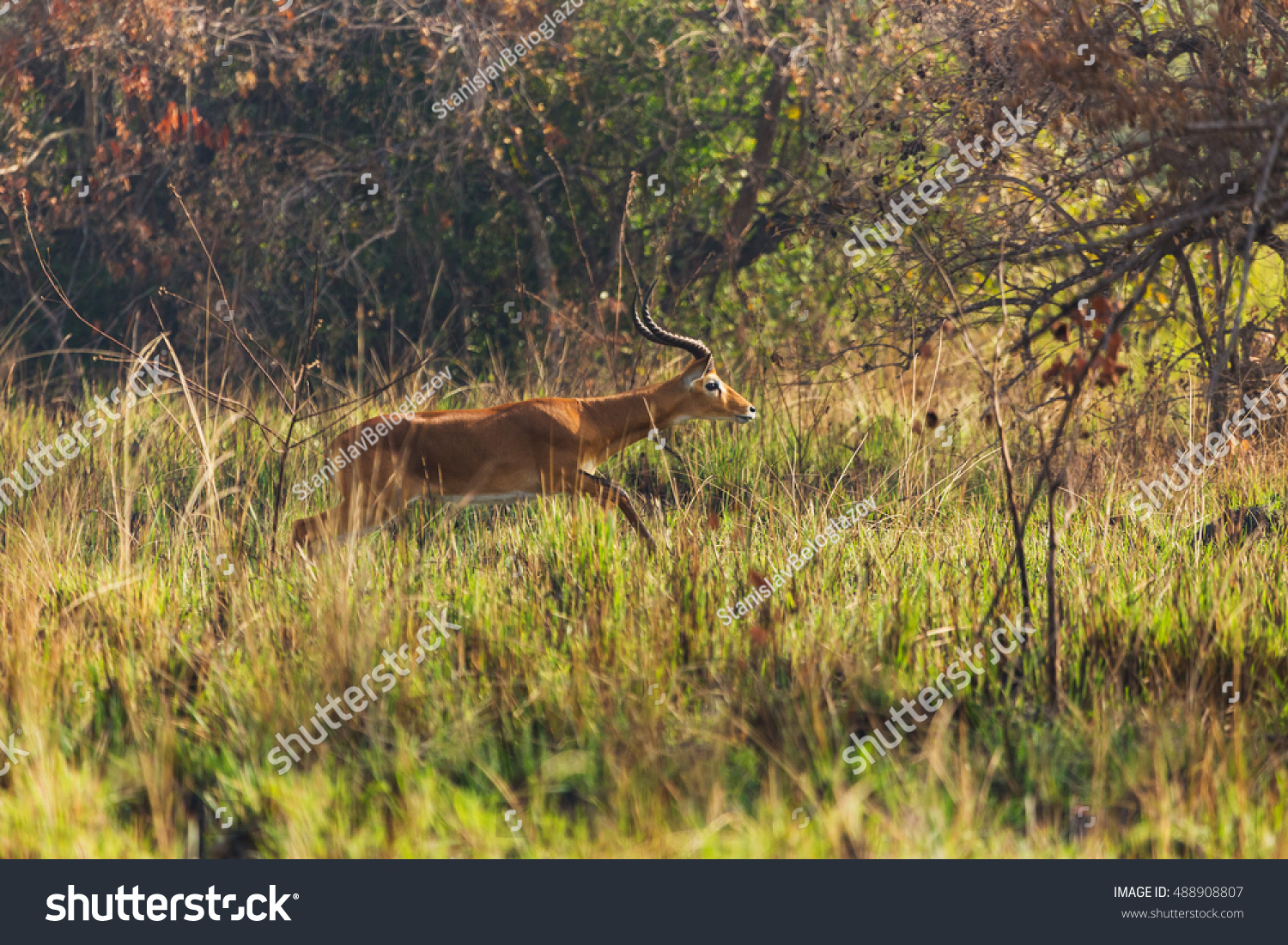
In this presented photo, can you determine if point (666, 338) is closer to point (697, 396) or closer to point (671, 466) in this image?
point (697, 396)

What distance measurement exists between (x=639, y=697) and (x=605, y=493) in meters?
2.79

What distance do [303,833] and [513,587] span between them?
182cm

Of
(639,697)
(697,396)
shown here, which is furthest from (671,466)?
(639,697)

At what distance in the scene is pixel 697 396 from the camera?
7375 millimetres

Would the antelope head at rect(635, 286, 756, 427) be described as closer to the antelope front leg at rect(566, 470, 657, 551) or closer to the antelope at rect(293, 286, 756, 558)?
the antelope at rect(293, 286, 756, 558)

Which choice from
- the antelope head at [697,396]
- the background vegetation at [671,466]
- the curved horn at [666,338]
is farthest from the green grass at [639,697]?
the curved horn at [666,338]

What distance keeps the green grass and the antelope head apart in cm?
143

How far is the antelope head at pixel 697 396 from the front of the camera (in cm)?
731

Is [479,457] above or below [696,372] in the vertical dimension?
below

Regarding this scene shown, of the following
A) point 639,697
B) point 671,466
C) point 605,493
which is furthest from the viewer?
point 671,466

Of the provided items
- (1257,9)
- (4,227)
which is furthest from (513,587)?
(4,227)

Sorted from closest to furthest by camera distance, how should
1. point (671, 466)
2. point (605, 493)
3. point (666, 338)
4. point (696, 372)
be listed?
point (605, 493) → point (666, 338) → point (696, 372) → point (671, 466)

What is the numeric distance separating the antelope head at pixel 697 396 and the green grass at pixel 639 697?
1.43 m
